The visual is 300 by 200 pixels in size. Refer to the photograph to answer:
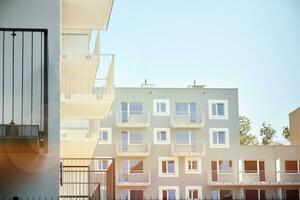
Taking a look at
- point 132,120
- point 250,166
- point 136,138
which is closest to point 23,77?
point 136,138

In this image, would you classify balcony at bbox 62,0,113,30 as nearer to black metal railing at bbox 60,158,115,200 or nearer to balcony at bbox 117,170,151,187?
black metal railing at bbox 60,158,115,200

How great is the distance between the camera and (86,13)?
233 inches

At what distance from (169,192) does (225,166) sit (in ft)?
5.71

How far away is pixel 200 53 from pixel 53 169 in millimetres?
17511

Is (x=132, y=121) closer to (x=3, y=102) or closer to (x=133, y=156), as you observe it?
(x=133, y=156)

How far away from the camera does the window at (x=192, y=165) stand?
727 inches

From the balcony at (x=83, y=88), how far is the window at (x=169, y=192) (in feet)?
35.5

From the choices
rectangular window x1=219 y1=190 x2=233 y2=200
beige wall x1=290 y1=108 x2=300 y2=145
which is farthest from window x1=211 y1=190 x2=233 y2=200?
beige wall x1=290 y1=108 x2=300 y2=145

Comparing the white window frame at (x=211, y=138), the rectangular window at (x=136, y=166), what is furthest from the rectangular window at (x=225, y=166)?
the rectangular window at (x=136, y=166)

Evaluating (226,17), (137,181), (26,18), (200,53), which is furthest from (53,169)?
(200,53)

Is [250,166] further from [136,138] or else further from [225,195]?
[136,138]

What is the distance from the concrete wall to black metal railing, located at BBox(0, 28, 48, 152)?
7cm

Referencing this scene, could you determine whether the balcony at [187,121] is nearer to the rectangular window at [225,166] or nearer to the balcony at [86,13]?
the rectangular window at [225,166]

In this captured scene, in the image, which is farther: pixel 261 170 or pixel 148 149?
pixel 261 170
